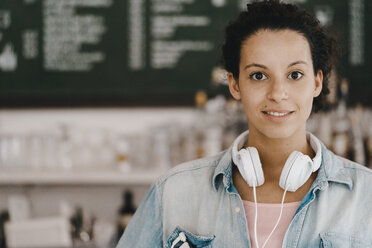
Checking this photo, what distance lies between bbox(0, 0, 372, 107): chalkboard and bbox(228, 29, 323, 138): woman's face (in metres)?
1.01

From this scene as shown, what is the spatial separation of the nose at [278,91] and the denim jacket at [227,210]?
0.62ft

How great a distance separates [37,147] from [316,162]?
135 cm

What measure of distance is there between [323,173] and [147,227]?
1.39 ft

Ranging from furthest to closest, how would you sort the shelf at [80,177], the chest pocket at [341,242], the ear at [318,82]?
1. the shelf at [80,177]
2. the ear at [318,82]
3. the chest pocket at [341,242]

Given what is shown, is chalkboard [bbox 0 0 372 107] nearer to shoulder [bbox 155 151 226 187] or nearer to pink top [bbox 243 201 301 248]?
shoulder [bbox 155 151 226 187]

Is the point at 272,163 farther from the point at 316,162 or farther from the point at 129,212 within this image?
the point at 129,212

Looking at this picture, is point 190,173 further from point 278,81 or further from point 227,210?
point 278,81

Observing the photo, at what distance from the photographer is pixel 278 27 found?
38.7 inches

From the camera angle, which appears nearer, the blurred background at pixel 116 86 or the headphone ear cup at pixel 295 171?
the headphone ear cup at pixel 295 171

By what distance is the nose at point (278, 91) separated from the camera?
94 cm

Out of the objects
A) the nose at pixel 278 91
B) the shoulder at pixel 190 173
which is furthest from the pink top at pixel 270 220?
the nose at pixel 278 91

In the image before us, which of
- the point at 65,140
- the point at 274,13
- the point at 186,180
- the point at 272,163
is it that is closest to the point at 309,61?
the point at 274,13

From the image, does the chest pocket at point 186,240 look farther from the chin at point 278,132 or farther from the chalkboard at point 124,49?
the chalkboard at point 124,49

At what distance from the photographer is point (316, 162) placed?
984mm
